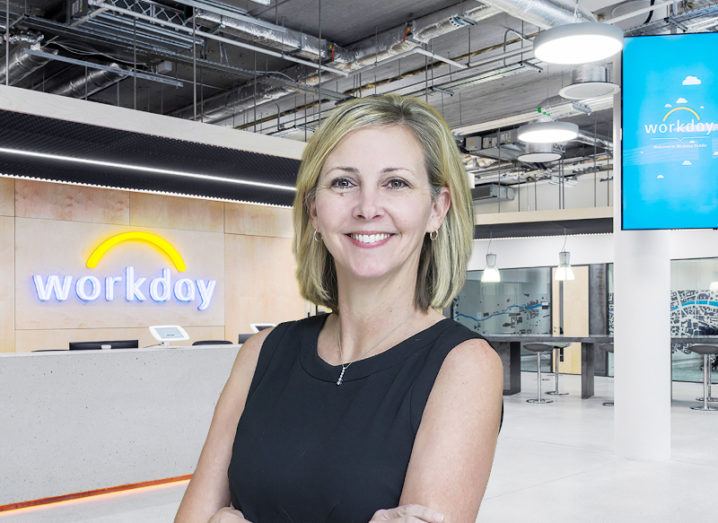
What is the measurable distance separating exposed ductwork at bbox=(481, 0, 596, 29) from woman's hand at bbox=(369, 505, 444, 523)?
5720 mm

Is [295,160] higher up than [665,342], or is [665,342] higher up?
[295,160]

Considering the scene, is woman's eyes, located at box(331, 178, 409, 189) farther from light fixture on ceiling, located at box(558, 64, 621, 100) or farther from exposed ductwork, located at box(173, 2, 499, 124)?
exposed ductwork, located at box(173, 2, 499, 124)

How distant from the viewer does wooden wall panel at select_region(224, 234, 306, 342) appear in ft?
39.9

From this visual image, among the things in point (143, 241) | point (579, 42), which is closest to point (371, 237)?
point (579, 42)

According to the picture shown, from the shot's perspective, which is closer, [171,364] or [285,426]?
[285,426]

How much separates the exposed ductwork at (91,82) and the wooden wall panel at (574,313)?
9988mm

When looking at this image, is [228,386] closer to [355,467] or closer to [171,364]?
[355,467]

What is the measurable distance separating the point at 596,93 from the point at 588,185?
31.5 ft

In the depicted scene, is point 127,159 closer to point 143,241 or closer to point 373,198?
point 143,241

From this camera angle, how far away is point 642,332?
6816 millimetres

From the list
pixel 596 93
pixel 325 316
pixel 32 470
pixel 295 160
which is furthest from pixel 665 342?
pixel 325 316

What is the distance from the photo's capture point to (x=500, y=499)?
217 inches

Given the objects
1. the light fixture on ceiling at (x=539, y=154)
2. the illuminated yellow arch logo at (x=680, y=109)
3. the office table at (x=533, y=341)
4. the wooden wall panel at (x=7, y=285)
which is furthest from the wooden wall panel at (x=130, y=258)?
the illuminated yellow arch logo at (x=680, y=109)

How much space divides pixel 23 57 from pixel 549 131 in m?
6.23
